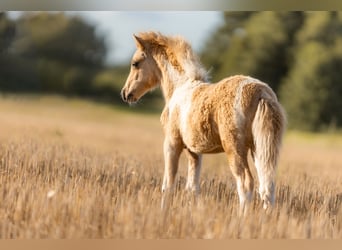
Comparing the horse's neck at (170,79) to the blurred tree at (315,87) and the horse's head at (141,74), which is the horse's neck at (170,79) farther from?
the blurred tree at (315,87)

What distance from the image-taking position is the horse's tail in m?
Result: 5.50

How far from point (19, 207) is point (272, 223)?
230 centimetres

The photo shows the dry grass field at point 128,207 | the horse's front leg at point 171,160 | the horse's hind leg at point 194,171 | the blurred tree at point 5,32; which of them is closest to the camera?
the dry grass field at point 128,207

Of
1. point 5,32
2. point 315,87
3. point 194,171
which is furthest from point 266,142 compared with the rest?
point 315,87

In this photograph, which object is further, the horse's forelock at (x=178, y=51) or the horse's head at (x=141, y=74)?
the horse's head at (x=141, y=74)

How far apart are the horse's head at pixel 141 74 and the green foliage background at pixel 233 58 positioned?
19044 mm

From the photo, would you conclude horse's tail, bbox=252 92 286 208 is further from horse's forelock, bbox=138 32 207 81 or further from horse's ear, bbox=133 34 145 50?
horse's ear, bbox=133 34 145 50

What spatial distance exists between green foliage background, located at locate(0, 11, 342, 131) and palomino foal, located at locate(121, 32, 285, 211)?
19.9 meters

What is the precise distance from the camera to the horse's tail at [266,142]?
5.50 metres

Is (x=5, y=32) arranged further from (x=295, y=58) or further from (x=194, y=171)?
(x=194, y=171)

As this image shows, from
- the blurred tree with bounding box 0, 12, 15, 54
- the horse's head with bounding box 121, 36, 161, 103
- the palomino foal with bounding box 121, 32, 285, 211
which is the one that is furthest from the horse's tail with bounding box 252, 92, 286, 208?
the blurred tree with bounding box 0, 12, 15, 54

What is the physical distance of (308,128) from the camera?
2844 centimetres

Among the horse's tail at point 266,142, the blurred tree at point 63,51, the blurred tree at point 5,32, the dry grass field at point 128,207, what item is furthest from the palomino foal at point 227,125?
the blurred tree at point 63,51

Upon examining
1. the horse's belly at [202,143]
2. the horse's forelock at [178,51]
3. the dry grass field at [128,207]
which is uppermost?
the horse's forelock at [178,51]
